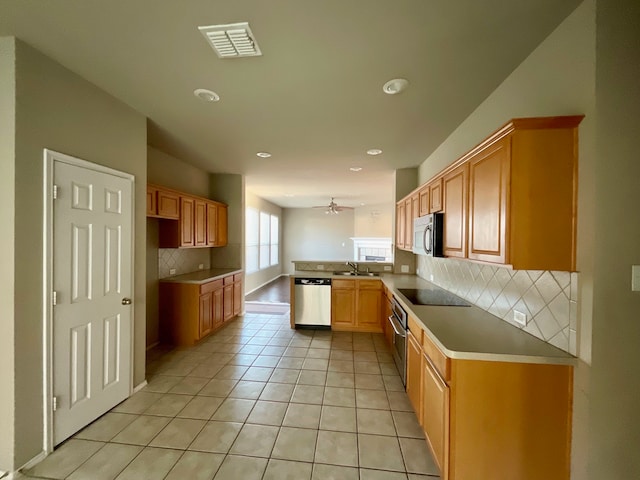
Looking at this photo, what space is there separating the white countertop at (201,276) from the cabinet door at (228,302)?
0.28 m

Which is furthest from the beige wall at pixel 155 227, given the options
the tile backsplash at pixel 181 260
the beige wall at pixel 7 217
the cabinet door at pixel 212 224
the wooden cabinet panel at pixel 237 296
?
the beige wall at pixel 7 217

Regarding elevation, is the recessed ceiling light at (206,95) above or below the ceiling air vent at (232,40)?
below

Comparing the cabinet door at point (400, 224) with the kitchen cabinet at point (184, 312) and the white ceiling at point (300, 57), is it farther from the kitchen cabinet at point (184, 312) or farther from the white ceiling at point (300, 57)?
the kitchen cabinet at point (184, 312)

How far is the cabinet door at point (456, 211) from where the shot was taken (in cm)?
193

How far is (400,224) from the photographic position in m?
4.21

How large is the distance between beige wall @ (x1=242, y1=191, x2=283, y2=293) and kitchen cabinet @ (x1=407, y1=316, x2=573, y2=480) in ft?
20.2

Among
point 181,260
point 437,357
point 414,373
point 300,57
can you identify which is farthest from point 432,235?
point 181,260

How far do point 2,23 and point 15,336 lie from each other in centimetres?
185

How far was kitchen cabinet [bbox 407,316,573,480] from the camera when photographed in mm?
1417

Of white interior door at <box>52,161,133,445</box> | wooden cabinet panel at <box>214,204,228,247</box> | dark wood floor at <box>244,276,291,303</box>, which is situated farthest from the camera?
dark wood floor at <box>244,276,291,303</box>

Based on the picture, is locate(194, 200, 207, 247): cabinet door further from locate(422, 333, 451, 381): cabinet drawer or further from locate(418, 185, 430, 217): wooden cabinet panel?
locate(422, 333, 451, 381): cabinet drawer

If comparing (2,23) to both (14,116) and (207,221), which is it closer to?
(14,116)

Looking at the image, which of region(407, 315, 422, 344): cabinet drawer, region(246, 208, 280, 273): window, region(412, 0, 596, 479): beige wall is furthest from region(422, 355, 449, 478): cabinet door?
region(246, 208, 280, 273): window

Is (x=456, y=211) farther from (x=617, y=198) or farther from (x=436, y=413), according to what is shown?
(x=436, y=413)
